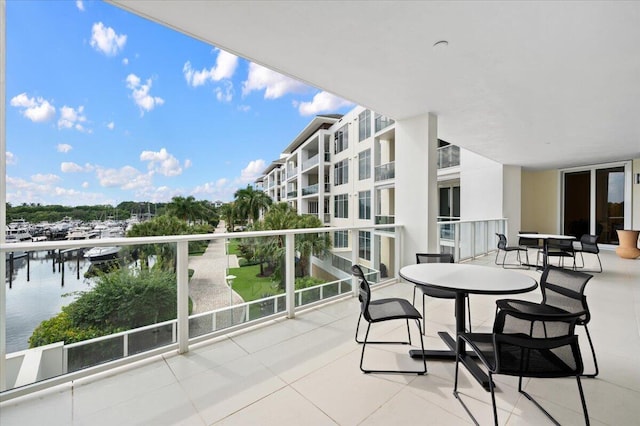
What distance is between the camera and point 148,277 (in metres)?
2.42

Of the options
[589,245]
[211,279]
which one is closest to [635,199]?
[589,245]

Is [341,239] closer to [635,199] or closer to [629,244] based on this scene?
[629,244]

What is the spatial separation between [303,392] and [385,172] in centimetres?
1280

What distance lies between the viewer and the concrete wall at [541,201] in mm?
11031

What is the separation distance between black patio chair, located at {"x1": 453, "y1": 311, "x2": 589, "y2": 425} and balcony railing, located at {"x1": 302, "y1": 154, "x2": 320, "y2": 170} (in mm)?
19463

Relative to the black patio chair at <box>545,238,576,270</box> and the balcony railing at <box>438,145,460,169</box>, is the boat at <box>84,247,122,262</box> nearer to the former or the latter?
the black patio chair at <box>545,238,576,270</box>

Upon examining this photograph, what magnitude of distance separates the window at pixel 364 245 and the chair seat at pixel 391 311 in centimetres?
183

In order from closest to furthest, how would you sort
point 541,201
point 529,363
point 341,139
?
point 529,363 → point 541,201 → point 341,139

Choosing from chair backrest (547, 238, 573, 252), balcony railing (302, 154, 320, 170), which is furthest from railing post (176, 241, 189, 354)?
balcony railing (302, 154, 320, 170)

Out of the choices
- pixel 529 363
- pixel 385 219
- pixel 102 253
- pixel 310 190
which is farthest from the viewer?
pixel 310 190

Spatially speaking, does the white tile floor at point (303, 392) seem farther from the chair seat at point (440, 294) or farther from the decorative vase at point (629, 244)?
the decorative vase at point (629, 244)

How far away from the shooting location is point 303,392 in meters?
1.96

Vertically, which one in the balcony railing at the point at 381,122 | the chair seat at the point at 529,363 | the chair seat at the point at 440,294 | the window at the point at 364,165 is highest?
the balcony railing at the point at 381,122

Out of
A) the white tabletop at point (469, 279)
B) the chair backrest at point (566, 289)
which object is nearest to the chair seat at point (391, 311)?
the white tabletop at point (469, 279)
